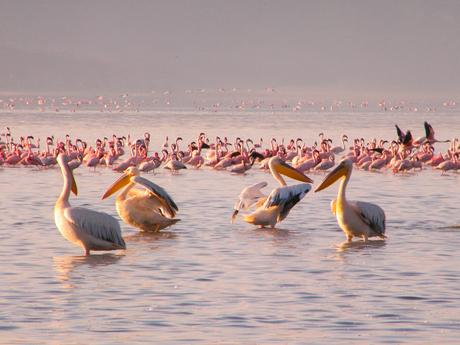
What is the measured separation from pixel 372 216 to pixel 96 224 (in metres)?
Answer: 3.61

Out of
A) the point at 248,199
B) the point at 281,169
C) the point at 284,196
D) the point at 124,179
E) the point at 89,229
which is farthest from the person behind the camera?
the point at 281,169

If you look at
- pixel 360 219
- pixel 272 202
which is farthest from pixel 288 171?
pixel 360 219

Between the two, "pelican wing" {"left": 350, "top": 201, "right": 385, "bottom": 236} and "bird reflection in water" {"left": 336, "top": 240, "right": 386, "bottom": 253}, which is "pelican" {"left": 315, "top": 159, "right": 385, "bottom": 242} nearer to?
"pelican wing" {"left": 350, "top": 201, "right": 385, "bottom": 236}

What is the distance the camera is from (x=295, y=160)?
30.7m

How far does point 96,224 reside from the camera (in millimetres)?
13992

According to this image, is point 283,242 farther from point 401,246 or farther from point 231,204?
point 231,204

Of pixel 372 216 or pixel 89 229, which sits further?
pixel 372 216

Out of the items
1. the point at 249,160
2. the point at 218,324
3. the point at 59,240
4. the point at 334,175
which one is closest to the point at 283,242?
the point at 334,175

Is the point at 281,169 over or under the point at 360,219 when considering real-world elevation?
over

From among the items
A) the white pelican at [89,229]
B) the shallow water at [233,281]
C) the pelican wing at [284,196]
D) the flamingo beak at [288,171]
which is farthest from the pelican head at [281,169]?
the white pelican at [89,229]

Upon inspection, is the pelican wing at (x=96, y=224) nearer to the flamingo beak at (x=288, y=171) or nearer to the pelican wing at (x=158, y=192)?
the pelican wing at (x=158, y=192)

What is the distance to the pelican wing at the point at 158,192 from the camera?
633 inches

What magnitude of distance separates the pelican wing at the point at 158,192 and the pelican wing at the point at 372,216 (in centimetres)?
240

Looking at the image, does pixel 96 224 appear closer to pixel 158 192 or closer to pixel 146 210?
pixel 158 192
